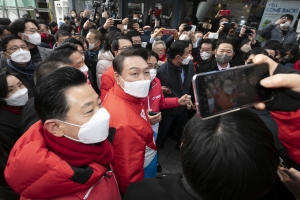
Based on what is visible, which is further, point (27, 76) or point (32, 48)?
point (32, 48)

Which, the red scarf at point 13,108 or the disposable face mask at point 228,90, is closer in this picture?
the disposable face mask at point 228,90

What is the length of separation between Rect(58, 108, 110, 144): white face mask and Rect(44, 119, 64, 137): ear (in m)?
0.05

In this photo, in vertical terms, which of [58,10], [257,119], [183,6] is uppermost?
[183,6]

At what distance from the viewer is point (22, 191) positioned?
0.92m

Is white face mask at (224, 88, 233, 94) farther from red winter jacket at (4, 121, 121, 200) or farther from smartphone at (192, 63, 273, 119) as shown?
red winter jacket at (4, 121, 121, 200)

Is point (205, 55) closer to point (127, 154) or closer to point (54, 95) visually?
point (127, 154)

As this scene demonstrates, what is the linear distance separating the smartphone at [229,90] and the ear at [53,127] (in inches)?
32.8

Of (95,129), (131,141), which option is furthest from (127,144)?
(95,129)

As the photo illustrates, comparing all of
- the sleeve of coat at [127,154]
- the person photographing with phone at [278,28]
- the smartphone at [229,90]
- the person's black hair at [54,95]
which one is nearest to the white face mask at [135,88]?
the sleeve of coat at [127,154]

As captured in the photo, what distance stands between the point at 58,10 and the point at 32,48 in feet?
19.9

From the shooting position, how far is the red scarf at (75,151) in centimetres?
102

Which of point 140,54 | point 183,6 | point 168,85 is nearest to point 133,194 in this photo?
point 140,54

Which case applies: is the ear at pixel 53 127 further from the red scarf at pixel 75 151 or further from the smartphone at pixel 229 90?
the smartphone at pixel 229 90

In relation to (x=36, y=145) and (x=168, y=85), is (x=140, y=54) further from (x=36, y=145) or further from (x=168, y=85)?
(x=36, y=145)
